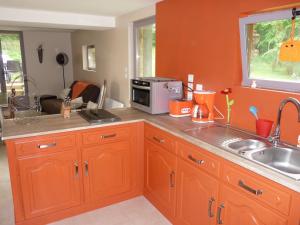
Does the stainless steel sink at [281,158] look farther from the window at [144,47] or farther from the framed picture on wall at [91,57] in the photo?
the framed picture on wall at [91,57]

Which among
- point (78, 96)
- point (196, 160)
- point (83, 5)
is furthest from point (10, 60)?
point (196, 160)

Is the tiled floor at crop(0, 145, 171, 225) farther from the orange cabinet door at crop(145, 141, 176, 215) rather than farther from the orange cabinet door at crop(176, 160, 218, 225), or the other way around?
the orange cabinet door at crop(176, 160, 218, 225)

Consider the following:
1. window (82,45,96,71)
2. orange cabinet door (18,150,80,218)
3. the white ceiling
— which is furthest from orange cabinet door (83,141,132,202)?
window (82,45,96,71)

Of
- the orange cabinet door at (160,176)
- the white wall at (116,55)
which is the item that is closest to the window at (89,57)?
the white wall at (116,55)

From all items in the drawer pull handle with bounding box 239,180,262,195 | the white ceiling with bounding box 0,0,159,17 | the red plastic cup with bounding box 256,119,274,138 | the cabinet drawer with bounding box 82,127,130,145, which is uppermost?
the white ceiling with bounding box 0,0,159,17

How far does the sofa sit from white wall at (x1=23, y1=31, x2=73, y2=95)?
877mm

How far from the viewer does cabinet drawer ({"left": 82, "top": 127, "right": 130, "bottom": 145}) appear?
2201 millimetres

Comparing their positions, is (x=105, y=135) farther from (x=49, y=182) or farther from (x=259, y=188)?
(x=259, y=188)

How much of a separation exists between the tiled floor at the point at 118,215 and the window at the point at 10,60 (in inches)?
192

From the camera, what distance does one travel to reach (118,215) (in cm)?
237

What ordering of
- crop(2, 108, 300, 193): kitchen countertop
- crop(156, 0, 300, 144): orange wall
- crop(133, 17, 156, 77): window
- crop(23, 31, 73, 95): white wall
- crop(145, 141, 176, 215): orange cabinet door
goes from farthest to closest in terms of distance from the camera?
crop(23, 31, 73, 95): white wall → crop(133, 17, 156, 77): window → crop(145, 141, 176, 215): orange cabinet door → crop(156, 0, 300, 144): orange wall → crop(2, 108, 300, 193): kitchen countertop

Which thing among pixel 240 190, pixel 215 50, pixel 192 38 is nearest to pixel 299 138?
pixel 240 190

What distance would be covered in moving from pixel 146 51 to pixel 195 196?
2.45m

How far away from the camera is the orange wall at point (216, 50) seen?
6.07ft
